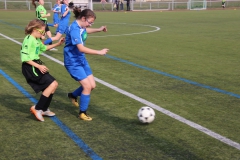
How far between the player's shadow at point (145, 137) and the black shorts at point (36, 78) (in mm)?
945

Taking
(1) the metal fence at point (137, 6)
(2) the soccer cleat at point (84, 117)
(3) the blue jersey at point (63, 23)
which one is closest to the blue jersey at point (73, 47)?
(2) the soccer cleat at point (84, 117)

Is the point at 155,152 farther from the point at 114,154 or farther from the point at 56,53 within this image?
the point at 56,53

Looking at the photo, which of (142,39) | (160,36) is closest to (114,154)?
(142,39)

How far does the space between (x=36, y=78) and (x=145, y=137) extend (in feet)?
6.50

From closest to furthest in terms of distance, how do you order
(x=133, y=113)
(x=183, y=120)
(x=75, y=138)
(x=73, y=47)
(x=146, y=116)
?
(x=75, y=138) → (x=146, y=116) → (x=183, y=120) → (x=73, y=47) → (x=133, y=113)

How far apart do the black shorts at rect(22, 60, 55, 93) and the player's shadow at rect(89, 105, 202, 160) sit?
3.10 feet

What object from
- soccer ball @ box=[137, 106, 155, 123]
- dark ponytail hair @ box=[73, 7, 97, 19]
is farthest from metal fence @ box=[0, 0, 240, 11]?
soccer ball @ box=[137, 106, 155, 123]

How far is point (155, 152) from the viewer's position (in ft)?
16.8

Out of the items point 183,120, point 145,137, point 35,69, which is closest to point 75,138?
point 145,137

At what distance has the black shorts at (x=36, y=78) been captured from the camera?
21.0ft

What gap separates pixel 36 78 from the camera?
642 cm

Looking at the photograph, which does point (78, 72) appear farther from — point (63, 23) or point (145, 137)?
point (63, 23)

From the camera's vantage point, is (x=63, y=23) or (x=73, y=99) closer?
(x=73, y=99)

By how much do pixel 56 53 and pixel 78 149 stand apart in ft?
28.6
